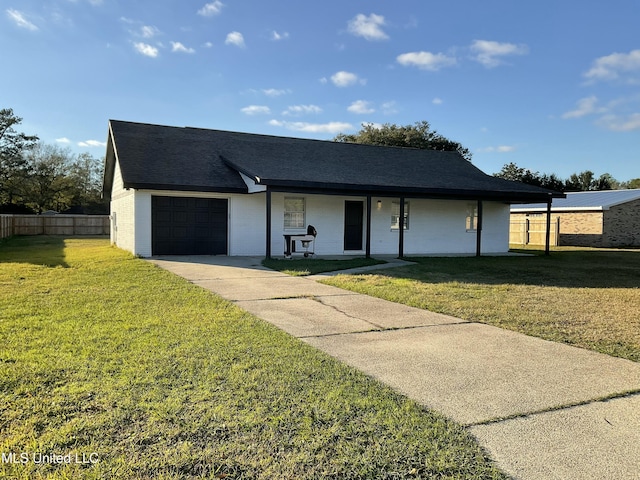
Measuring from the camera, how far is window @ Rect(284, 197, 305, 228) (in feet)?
54.4

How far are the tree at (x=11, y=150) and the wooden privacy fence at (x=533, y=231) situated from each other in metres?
40.1

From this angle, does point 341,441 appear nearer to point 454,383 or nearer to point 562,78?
point 454,383

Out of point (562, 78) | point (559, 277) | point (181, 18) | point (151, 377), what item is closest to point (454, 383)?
point (151, 377)

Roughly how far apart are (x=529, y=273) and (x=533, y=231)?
17.3m

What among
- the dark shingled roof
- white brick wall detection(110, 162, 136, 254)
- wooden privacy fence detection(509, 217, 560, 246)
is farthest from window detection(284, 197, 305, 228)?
wooden privacy fence detection(509, 217, 560, 246)

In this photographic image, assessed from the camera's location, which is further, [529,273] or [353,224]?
[353,224]

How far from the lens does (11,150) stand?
127ft

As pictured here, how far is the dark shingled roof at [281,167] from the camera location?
1484cm

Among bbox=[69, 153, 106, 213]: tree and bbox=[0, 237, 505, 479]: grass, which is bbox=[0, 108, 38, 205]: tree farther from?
bbox=[0, 237, 505, 479]: grass

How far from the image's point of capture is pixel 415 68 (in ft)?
67.4

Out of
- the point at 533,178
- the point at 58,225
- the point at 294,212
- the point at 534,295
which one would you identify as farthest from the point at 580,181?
the point at 58,225

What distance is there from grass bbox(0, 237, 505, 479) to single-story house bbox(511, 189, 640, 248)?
2505cm

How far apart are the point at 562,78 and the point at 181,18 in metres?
17.1

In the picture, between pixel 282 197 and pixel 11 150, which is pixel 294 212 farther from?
pixel 11 150
